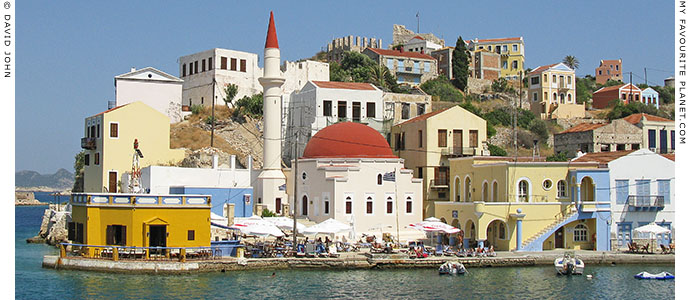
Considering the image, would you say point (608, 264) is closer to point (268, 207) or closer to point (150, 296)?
point (268, 207)

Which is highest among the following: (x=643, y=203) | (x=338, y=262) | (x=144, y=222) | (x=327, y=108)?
(x=327, y=108)

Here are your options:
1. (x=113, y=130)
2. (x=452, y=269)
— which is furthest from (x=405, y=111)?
(x=452, y=269)

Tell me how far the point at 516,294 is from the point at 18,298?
18606 mm

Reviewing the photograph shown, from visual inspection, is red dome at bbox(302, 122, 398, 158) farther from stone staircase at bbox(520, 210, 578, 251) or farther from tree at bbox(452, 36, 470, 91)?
tree at bbox(452, 36, 470, 91)

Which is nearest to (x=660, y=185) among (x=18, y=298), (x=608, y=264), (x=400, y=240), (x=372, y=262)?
(x=608, y=264)

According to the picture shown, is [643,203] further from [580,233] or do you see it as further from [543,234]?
[543,234]

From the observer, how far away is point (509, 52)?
99312mm

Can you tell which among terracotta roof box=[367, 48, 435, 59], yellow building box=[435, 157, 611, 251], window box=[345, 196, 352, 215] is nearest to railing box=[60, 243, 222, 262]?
window box=[345, 196, 352, 215]

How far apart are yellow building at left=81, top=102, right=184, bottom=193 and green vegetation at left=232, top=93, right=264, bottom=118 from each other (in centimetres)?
1261

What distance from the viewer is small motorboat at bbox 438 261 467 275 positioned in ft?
115

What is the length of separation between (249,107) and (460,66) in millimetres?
31806

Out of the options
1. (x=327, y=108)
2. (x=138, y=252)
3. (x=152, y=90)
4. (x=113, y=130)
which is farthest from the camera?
(x=152, y=90)

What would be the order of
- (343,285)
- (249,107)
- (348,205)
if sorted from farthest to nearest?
1. (249,107)
2. (348,205)
3. (343,285)

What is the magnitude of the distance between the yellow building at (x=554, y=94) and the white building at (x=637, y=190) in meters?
39.9
